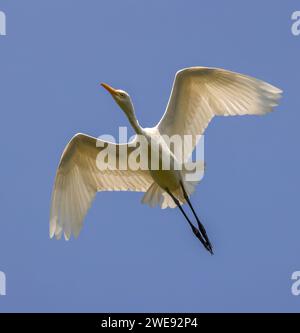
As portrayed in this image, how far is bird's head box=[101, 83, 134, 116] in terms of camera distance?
56.6 ft

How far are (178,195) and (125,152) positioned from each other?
3.82 ft

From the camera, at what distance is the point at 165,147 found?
17.2 meters

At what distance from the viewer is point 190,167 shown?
57.6ft

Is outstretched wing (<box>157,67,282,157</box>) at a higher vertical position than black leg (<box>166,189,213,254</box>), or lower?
higher

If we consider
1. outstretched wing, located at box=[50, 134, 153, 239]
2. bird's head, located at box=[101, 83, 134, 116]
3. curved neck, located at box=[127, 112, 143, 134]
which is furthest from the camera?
outstretched wing, located at box=[50, 134, 153, 239]

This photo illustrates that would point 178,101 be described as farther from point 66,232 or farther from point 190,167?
point 66,232

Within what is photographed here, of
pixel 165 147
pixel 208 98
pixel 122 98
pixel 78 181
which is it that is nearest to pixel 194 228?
pixel 165 147

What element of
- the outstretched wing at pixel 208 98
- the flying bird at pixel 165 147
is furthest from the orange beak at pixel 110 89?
the outstretched wing at pixel 208 98

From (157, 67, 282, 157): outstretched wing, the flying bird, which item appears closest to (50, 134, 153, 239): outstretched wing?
the flying bird

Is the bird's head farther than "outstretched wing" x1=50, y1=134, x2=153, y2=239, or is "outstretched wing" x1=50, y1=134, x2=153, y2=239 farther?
"outstretched wing" x1=50, y1=134, x2=153, y2=239

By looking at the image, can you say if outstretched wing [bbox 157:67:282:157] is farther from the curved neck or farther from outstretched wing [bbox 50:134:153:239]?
outstretched wing [bbox 50:134:153:239]

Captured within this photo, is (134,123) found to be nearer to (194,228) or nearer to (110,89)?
(110,89)

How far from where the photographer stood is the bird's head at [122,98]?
17.3 metres

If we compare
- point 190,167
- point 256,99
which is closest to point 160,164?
point 190,167
